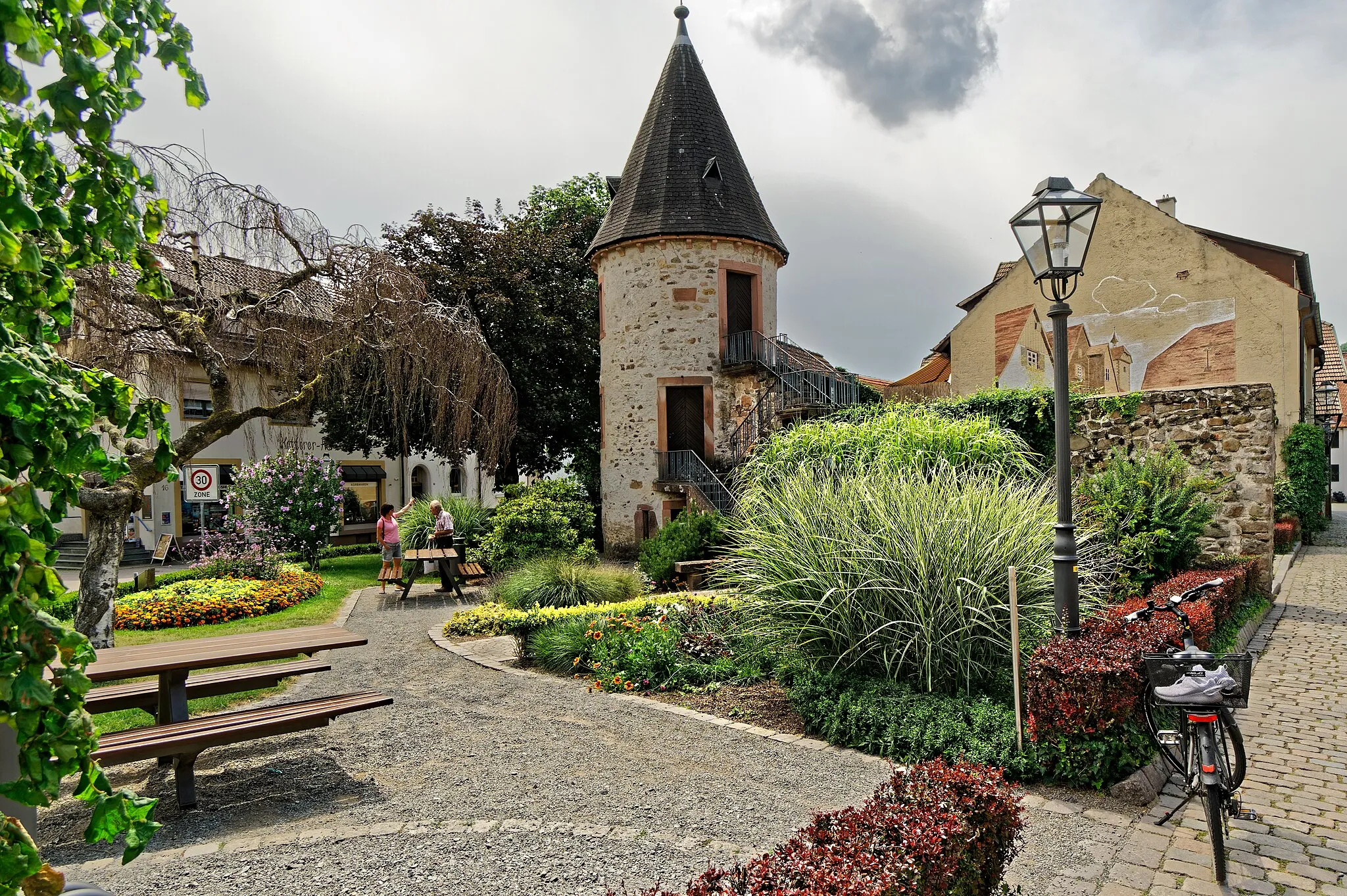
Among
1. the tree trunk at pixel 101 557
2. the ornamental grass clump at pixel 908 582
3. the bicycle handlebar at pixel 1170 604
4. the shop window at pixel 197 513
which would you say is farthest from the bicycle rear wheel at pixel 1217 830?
the shop window at pixel 197 513

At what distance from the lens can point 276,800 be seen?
4609mm

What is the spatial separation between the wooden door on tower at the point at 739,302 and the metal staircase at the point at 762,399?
39cm

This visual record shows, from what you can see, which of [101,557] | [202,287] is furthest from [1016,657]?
[202,287]

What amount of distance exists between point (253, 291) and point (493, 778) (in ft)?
26.0

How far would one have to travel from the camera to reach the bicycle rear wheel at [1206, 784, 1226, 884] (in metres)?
3.57

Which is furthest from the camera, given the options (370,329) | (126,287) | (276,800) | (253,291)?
(370,329)

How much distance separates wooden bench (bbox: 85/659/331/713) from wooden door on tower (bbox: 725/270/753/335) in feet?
50.3

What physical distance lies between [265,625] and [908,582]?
868 cm

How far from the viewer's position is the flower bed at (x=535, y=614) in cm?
823

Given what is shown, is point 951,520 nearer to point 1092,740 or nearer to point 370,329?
point 1092,740

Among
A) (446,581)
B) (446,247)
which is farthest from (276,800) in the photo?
(446,247)

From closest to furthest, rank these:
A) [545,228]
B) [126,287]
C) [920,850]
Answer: [920,850], [126,287], [545,228]

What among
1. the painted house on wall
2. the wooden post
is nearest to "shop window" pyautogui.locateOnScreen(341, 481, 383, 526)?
the painted house on wall

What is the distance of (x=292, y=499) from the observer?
15.9 meters
